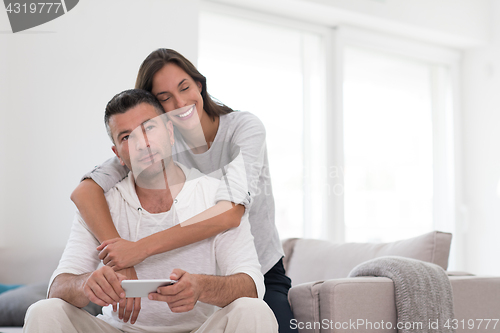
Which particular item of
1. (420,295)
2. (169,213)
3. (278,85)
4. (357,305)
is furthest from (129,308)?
(278,85)

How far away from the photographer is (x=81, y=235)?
1.11 meters

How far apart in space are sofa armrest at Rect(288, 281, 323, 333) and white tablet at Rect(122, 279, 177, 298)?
533 mm

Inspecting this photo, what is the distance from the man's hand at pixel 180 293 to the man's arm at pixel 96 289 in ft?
0.26

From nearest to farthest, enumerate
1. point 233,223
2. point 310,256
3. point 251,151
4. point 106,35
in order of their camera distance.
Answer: point 233,223
point 251,151
point 310,256
point 106,35

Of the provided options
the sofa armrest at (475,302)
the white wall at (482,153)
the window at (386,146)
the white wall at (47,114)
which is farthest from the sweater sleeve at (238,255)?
the white wall at (482,153)

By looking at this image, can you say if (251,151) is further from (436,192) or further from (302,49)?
(436,192)

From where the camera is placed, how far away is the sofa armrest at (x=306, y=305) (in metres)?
1.29

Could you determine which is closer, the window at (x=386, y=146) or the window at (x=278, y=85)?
the window at (x=278, y=85)

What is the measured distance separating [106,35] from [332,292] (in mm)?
1509

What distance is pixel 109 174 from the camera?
3.90 ft

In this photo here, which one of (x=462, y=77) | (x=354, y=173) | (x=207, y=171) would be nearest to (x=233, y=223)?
(x=207, y=171)

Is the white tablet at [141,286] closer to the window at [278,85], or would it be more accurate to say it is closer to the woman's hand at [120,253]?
the woman's hand at [120,253]

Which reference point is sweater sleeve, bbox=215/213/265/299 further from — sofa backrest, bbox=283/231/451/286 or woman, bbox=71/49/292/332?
sofa backrest, bbox=283/231/451/286

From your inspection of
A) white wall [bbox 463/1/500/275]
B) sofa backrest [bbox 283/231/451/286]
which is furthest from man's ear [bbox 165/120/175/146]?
white wall [bbox 463/1/500/275]
